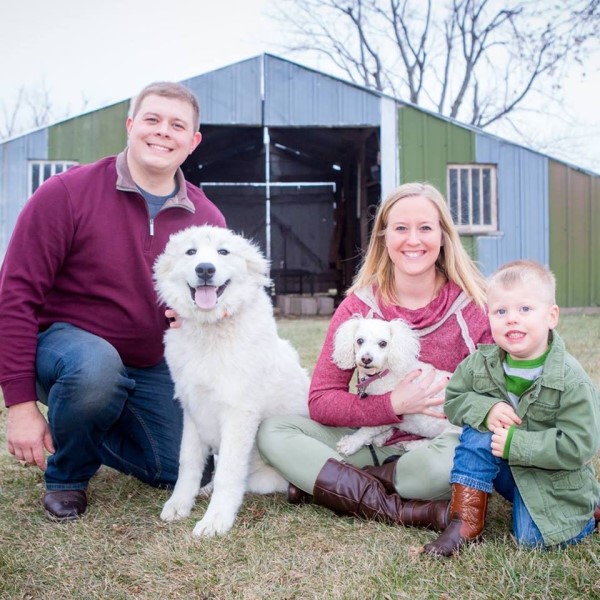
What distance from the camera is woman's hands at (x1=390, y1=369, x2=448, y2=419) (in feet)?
9.25

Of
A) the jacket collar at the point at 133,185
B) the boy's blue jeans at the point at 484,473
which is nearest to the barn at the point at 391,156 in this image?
the jacket collar at the point at 133,185

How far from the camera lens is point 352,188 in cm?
1692

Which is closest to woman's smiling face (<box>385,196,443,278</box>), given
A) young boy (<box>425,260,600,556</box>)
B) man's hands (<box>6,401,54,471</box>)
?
young boy (<box>425,260,600,556</box>)

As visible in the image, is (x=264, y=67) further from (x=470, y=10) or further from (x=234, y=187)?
(x=470, y=10)

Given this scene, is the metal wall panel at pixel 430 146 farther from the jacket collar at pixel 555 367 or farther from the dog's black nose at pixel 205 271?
the jacket collar at pixel 555 367

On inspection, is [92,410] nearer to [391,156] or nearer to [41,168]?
[41,168]

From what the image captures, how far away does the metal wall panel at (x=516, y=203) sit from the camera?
486 inches

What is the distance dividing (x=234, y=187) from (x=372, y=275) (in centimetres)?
1722

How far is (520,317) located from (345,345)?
3.10 ft

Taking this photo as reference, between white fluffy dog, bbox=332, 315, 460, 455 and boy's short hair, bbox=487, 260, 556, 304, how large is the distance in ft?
2.19

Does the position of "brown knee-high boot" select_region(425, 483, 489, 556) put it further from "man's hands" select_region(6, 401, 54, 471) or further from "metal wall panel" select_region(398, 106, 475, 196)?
"metal wall panel" select_region(398, 106, 475, 196)

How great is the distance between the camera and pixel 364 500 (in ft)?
8.78

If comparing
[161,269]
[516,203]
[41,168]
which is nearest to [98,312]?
[161,269]

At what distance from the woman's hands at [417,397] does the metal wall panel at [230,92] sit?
9.44 meters
